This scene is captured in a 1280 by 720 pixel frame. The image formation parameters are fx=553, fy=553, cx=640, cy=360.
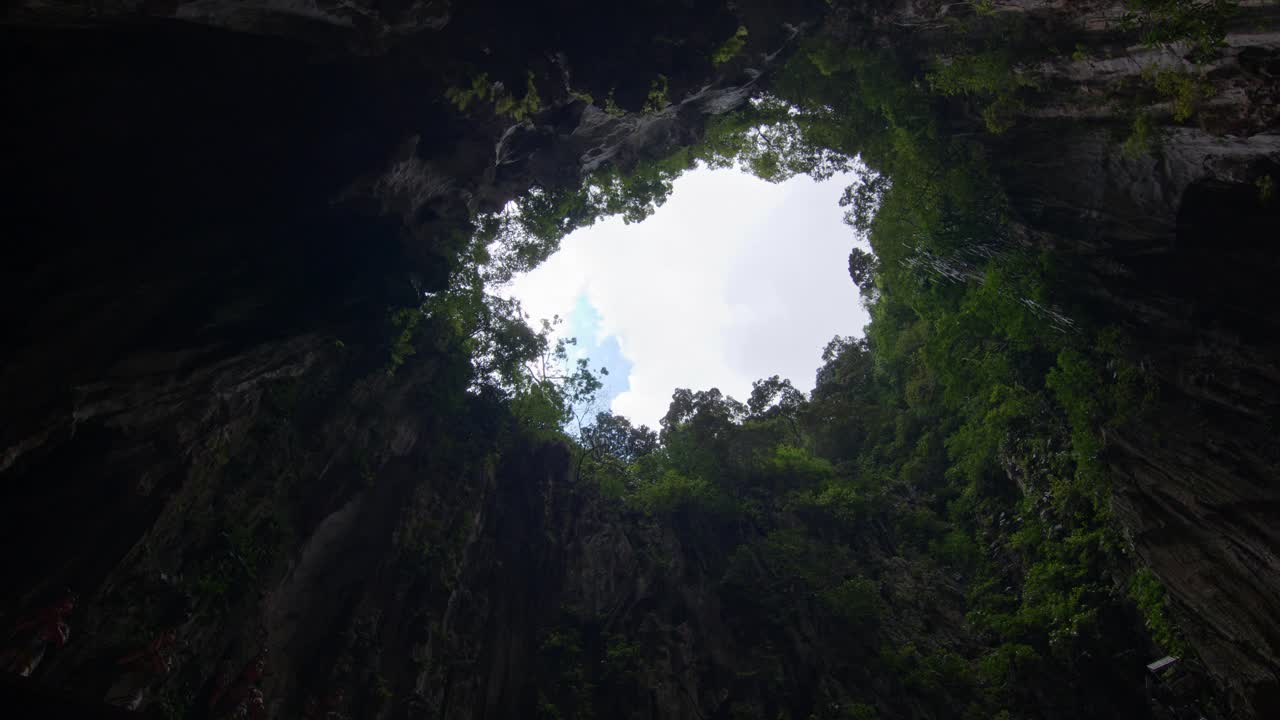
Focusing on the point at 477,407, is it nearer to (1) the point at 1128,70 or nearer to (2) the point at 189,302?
(2) the point at 189,302

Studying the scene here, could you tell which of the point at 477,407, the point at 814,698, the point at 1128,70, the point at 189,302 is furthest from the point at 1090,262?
the point at 189,302

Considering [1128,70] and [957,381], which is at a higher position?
[1128,70]

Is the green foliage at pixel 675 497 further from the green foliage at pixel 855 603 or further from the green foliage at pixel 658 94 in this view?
the green foliage at pixel 658 94

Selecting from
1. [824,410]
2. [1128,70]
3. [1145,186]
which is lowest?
[1145,186]

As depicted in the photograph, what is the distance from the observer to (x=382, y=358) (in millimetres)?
14172

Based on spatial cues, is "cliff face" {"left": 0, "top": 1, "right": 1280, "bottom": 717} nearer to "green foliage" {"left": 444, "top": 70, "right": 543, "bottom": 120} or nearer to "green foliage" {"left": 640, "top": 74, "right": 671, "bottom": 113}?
"green foliage" {"left": 444, "top": 70, "right": 543, "bottom": 120}

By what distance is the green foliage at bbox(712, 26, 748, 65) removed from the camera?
1555cm

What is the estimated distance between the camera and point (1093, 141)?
1337cm

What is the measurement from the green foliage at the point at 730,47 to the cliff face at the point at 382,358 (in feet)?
1.26

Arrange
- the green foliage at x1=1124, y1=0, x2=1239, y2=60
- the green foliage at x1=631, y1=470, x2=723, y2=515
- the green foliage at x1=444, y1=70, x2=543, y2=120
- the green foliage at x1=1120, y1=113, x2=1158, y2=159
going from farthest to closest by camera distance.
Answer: the green foliage at x1=631, y1=470, x2=723, y2=515 < the green foliage at x1=444, y1=70, x2=543, y2=120 < the green foliage at x1=1120, y1=113, x2=1158, y2=159 < the green foliage at x1=1124, y1=0, x2=1239, y2=60

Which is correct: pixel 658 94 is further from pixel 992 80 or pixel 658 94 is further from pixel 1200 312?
pixel 1200 312

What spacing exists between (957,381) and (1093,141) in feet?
25.7

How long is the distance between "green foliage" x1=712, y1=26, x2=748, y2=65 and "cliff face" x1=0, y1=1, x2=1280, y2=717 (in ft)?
1.26

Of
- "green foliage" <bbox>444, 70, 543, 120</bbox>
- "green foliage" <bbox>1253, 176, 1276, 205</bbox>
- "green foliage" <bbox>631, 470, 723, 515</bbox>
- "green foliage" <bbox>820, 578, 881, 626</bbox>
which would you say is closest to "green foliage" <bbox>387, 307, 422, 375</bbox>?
"green foliage" <bbox>444, 70, 543, 120</bbox>
